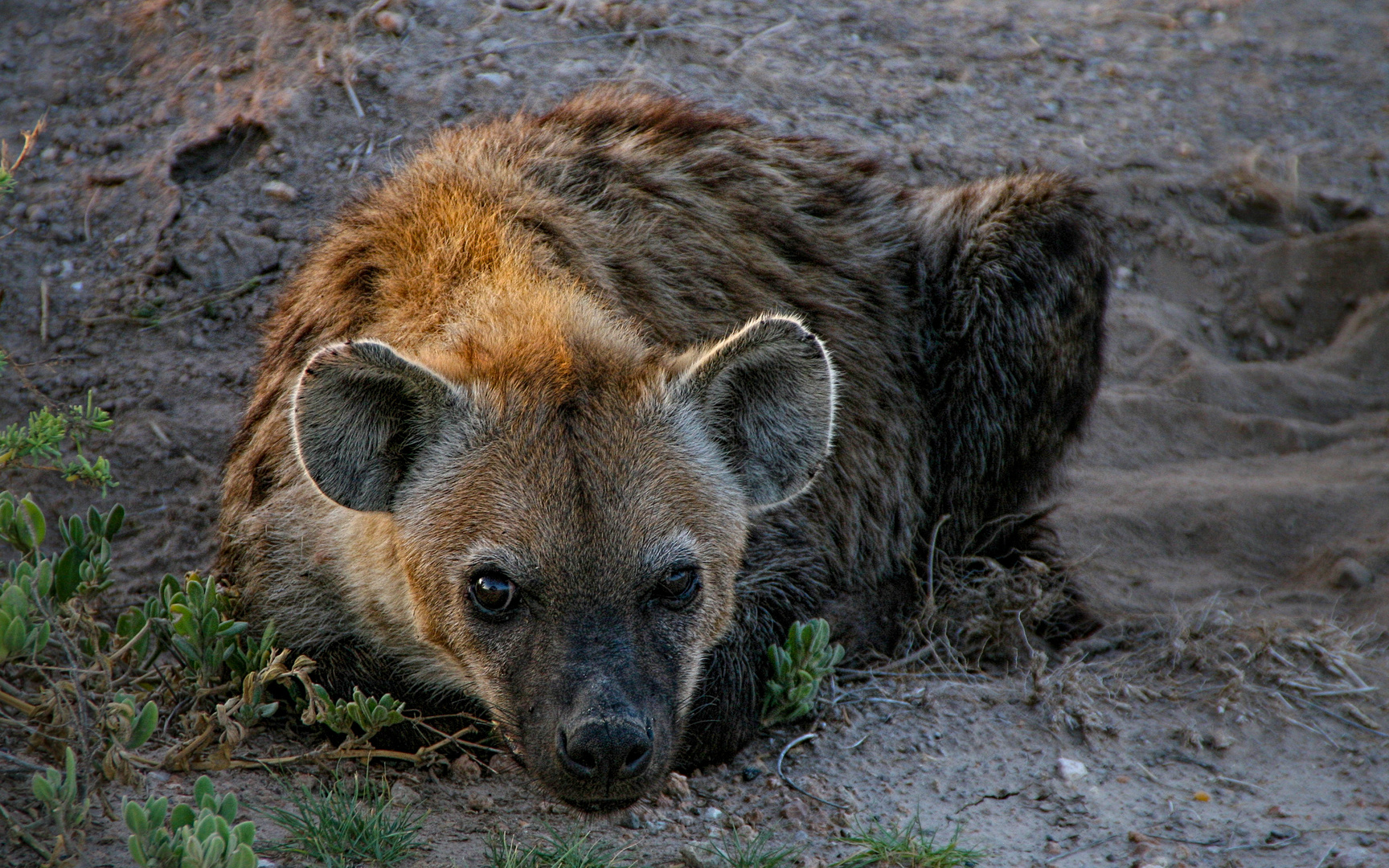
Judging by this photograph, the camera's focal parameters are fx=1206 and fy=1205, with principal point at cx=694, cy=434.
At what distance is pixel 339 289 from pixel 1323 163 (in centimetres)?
460

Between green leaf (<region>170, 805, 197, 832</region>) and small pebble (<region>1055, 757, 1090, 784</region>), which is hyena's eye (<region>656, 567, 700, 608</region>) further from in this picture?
small pebble (<region>1055, 757, 1090, 784</region>)

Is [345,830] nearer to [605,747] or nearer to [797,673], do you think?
[605,747]

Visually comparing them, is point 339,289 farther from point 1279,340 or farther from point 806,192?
point 1279,340

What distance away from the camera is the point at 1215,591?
3688mm

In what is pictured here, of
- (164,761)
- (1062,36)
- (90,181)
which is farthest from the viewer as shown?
(1062,36)

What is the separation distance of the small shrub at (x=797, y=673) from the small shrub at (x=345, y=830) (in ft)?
2.94

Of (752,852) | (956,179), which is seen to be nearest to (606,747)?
(752,852)

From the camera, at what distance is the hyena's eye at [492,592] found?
7.29 feet

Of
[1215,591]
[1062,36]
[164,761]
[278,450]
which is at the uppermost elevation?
[1062,36]

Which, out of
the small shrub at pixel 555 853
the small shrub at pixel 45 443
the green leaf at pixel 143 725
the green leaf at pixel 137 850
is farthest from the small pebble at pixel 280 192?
the green leaf at pixel 137 850

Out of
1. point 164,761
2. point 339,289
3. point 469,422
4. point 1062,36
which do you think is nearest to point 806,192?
point 339,289

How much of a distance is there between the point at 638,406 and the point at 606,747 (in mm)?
652

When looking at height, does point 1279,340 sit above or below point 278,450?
below

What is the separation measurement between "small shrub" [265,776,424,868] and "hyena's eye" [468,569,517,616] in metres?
0.45
